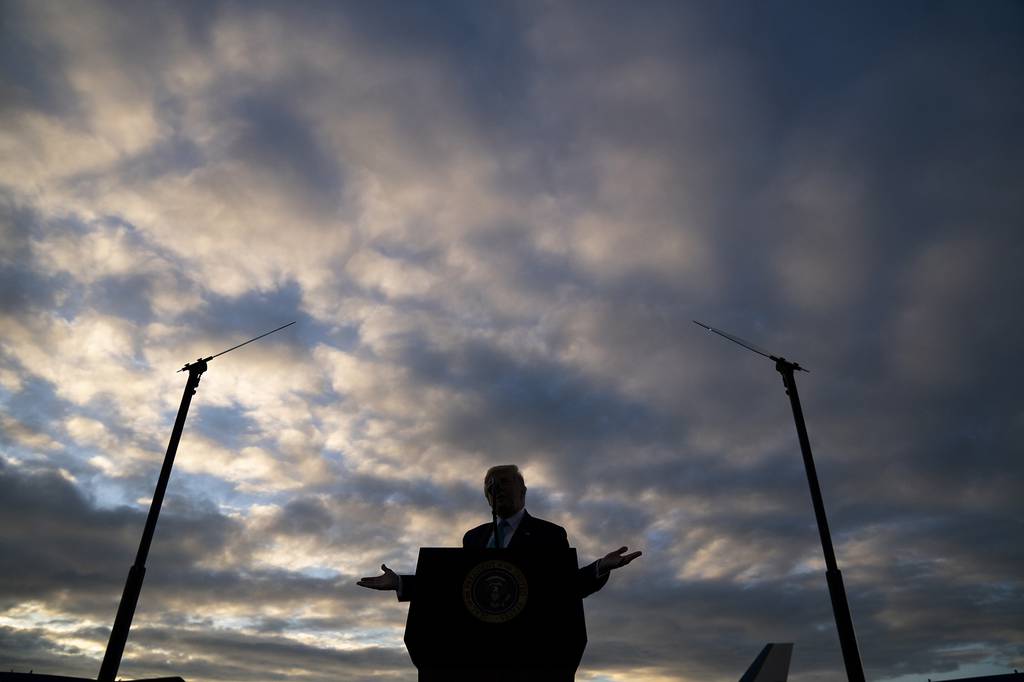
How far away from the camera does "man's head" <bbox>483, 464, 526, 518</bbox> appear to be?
822 cm

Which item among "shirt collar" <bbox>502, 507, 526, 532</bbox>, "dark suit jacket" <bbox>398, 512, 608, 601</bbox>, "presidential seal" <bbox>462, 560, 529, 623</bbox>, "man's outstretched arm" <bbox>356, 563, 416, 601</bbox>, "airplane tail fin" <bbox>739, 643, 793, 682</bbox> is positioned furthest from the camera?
"airplane tail fin" <bbox>739, 643, 793, 682</bbox>

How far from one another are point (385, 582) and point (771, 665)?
7.45m

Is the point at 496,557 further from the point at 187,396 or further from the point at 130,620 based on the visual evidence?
the point at 187,396

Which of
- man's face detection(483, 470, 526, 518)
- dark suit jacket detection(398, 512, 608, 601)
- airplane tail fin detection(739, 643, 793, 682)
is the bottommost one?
airplane tail fin detection(739, 643, 793, 682)

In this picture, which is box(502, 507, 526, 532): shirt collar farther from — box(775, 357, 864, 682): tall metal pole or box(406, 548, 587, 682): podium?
box(775, 357, 864, 682): tall metal pole

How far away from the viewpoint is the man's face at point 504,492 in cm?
821

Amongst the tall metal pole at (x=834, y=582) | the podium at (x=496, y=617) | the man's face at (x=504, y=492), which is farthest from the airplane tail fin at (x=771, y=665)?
the podium at (x=496, y=617)

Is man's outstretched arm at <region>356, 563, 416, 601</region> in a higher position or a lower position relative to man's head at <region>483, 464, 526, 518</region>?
lower

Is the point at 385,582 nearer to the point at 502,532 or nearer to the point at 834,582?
the point at 502,532

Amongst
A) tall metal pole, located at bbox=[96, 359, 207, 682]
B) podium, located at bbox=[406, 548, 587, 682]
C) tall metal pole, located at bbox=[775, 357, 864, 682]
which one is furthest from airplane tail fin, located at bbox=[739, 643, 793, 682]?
tall metal pole, located at bbox=[96, 359, 207, 682]

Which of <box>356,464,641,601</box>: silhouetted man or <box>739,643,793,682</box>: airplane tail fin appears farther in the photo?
<box>739,643,793,682</box>: airplane tail fin

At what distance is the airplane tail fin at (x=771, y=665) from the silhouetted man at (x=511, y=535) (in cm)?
504

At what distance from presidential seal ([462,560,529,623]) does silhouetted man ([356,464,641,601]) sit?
1.19 metres

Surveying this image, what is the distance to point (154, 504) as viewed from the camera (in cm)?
1269
